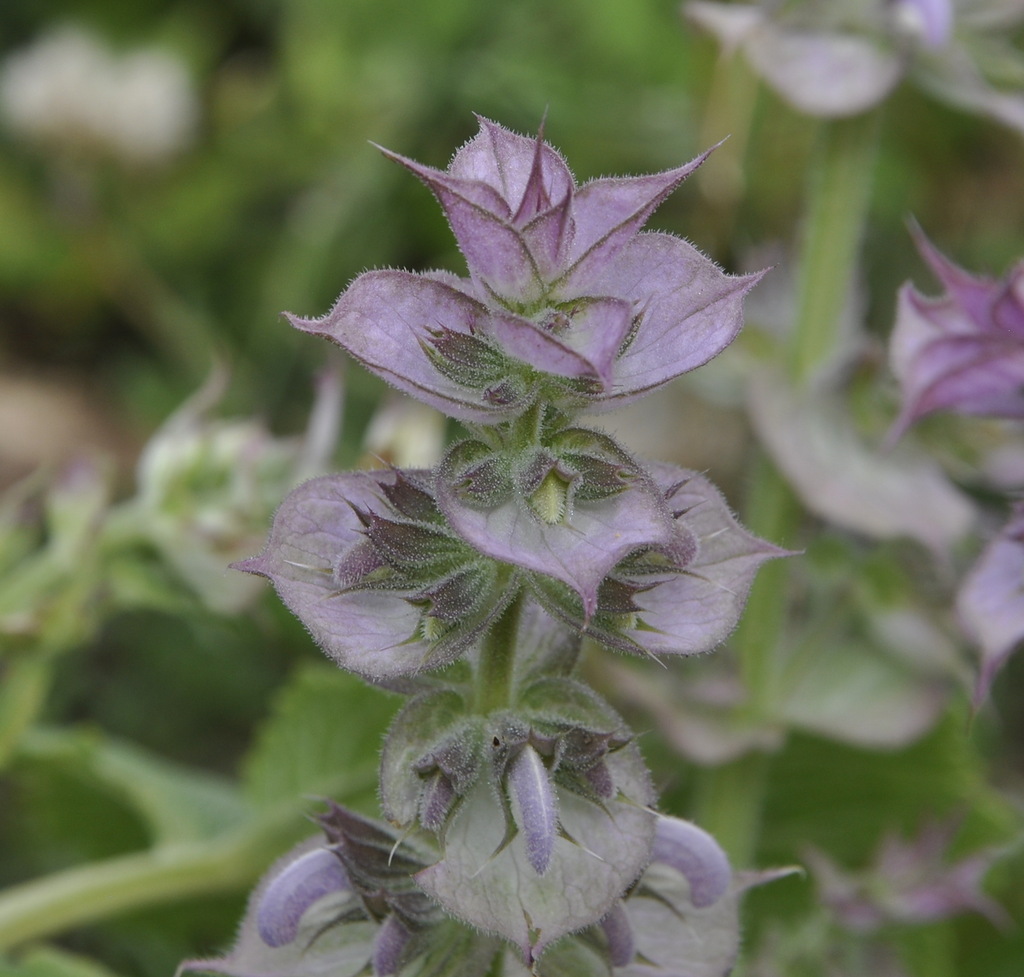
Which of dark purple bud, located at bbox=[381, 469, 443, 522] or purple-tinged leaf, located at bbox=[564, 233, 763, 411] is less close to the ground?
purple-tinged leaf, located at bbox=[564, 233, 763, 411]

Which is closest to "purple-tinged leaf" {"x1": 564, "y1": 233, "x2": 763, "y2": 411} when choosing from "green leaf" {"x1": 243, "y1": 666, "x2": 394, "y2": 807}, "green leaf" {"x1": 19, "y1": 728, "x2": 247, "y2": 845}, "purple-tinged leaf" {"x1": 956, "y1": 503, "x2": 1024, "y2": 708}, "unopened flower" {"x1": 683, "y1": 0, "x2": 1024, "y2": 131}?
"purple-tinged leaf" {"x1": 956, "y1": 503, "x2": 1024, "y2": 708}

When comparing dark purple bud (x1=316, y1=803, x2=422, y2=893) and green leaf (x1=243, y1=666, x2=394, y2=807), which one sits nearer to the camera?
dark purple bud (x1=316, y1=803, x2=422, y2=893)

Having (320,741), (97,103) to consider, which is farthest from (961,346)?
(97,103)

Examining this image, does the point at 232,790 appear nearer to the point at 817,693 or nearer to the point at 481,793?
the point at 817,693

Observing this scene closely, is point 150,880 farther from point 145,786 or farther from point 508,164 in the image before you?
point 508,164

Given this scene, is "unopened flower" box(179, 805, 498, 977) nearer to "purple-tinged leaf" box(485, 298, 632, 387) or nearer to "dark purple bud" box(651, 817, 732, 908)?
"dark purple bud" box(651, 817, 732, 908)

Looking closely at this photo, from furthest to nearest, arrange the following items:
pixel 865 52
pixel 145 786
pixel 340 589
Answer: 1. pixel 145 786
2. pixel 865 52
3. pixel 340 589
